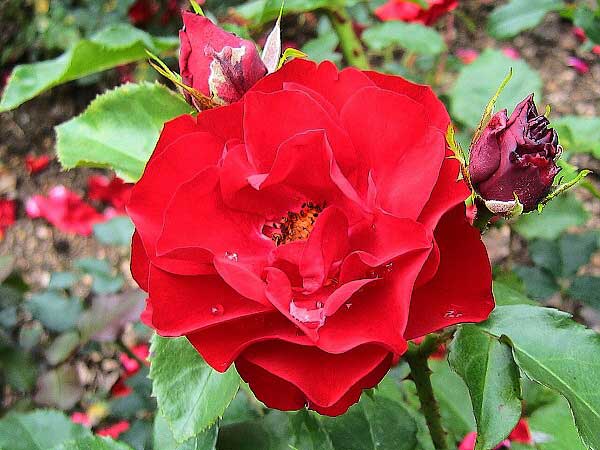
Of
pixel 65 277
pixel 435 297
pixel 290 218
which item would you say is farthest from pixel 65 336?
pixel 435 297

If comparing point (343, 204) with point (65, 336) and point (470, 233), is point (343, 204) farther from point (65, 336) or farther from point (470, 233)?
point (65, 336)

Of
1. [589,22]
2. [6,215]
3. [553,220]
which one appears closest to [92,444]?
[553,220]

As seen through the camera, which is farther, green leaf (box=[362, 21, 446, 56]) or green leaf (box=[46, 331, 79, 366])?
green leaf (box=[362, 21, 446, 56])

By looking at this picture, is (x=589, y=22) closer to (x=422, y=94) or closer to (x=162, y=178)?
(x=422, y=94)

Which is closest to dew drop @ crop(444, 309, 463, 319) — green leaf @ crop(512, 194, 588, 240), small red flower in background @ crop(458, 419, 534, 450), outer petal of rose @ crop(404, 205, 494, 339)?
outer petal of rose @ crop(404, 205, 494, 339)

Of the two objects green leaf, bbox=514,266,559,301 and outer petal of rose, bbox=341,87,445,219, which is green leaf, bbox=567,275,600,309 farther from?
outer petal of rose, bbox=341,87,445,219

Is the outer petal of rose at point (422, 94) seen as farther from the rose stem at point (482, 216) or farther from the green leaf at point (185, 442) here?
the green leaf at point (185, 442)

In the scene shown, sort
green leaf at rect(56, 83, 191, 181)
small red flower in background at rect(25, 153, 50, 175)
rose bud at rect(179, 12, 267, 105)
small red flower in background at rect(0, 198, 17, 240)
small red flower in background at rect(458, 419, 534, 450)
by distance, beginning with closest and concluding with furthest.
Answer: rose bud at rect(179, 12, 267, 105), green leaf at rect(56, 83, 191, 181), small red flower in background at rect(458, 419, 534, 450), small red flower in background at rect(0, 198, 17, 240), small red flower in background at rect(25, 153, 50, 175)
